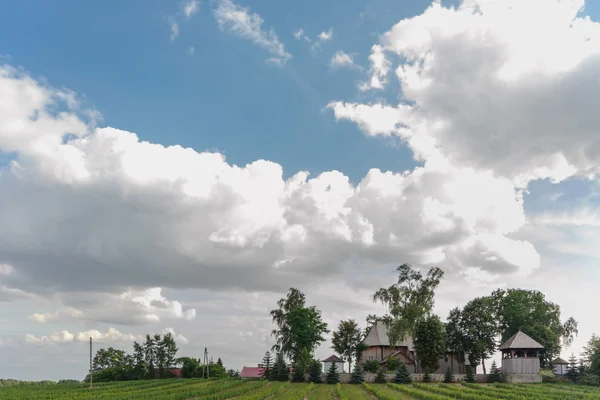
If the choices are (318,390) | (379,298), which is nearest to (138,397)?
(318,390)

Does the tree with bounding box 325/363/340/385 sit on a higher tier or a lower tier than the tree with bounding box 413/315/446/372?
lower

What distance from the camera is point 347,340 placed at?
74875 mm

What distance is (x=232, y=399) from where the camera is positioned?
46.1m

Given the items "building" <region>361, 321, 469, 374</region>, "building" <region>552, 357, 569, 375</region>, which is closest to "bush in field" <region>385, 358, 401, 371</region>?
"building" <region>361, 321, 469, 374</region>

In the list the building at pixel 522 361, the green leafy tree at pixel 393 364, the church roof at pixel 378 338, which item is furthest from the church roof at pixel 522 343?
the church roof at pixel 378 338

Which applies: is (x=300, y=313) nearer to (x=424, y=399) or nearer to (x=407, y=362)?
(x=407, y=362)

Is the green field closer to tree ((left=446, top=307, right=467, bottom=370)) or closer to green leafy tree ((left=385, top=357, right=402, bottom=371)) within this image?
green leafy tree ((left=385, top=357, right=402, bottom=371))

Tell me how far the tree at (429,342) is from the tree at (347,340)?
12.4m

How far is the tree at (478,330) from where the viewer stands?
70.2m

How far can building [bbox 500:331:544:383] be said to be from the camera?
201 ft

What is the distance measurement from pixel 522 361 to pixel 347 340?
77.0ft

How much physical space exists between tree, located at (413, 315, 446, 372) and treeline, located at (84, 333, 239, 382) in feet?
99.2

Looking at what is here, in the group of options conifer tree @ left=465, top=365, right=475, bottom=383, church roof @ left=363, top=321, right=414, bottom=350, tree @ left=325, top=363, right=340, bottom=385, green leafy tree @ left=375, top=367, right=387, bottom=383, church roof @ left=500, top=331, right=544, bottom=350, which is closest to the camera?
tree @ left=325, top=363, right=340, bottom=385

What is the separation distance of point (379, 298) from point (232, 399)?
2759 cm
